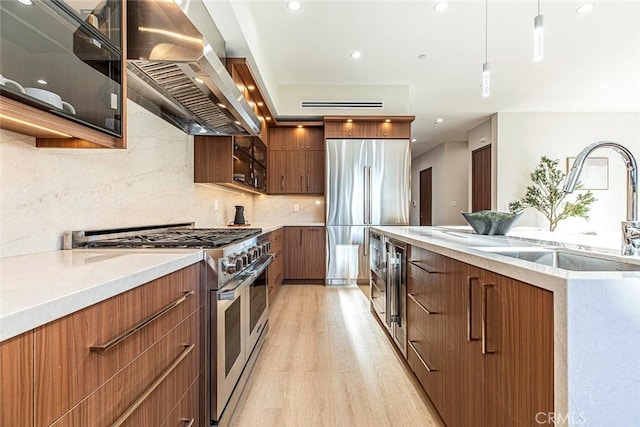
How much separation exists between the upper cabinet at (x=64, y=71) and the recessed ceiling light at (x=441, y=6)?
8.97 ft

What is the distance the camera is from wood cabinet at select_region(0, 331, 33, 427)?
0.53 m

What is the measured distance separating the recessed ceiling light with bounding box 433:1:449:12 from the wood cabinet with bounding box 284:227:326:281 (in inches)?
118

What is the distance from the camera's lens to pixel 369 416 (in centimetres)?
167

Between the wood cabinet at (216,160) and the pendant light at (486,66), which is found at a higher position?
the pendant light at (486,66)

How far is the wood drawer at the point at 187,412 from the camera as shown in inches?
44.5

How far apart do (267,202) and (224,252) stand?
12.2ft

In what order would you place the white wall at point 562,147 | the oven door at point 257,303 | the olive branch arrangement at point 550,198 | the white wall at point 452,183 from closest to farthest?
1. the oven door at point 257,303
2. the olive branch arrangement at point 550,198
3. the white wall at point 562,147
4. the white wall at point 452,183

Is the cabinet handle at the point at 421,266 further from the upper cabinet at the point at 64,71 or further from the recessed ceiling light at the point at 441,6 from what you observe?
the recessed ceiling light at the point at 441,6

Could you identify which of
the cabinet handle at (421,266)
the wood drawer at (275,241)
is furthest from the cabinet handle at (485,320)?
the wood drawer at (275,241)

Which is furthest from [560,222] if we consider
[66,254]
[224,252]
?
[66,254]

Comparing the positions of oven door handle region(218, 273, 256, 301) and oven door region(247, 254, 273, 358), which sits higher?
oven door handle region(218, 273, 256, 301)

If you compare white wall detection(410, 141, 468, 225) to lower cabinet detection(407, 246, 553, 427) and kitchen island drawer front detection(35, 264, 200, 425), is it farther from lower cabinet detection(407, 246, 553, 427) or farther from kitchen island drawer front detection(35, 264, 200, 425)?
kitchen island drawer front detection(35, 264, 200, 425)

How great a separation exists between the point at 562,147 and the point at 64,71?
7.49 meters

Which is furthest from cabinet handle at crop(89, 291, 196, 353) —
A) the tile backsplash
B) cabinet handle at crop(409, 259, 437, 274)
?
cabinet handle at crop(409, 259, 437, 274)
